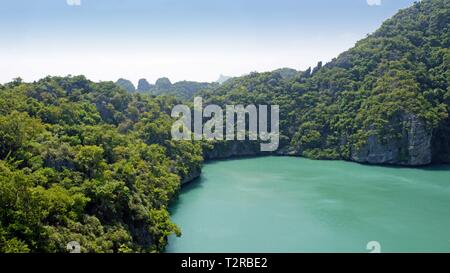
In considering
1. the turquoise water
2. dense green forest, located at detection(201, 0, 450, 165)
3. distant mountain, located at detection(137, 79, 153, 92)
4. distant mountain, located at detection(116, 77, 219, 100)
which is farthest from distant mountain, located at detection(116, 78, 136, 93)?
the turquoise water

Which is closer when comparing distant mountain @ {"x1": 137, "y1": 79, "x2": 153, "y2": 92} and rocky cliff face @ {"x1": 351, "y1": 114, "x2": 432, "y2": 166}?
rocky cliff face @ {"x1": 351, "y1": 114, "x2": 432, "y2": 166}

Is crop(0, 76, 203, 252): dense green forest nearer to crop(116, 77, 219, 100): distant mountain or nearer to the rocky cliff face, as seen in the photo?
the rocky cliff face

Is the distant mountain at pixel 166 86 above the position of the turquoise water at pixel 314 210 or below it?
above

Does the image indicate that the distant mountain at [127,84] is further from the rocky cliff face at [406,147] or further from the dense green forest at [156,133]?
the rocky cliff face at [406,147]

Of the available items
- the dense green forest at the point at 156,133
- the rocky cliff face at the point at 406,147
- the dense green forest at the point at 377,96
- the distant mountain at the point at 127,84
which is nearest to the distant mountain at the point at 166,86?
the distant mountain at the point at 127,84

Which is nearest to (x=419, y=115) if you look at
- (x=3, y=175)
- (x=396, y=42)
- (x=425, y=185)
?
(x=425, y=185)

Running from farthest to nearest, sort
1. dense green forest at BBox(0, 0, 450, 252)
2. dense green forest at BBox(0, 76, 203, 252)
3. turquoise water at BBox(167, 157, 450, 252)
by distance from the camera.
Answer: turquoise water at BBox(167, 157, 450, 252)
dense green forest at BBox(0, 0, 450, 252)
dense green forest at BBox(0, 76, 203, 252)

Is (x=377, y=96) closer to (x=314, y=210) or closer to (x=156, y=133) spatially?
(x=314, y=210)
